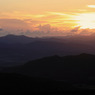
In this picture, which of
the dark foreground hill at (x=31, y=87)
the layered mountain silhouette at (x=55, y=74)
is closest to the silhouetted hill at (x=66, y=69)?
the layered mountain silhouette at (x=55, y=74)

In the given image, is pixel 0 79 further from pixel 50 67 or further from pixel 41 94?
pixel 50 67

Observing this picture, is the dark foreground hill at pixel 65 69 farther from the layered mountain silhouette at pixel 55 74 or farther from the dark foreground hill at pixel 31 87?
the dark foreground hill at pixel 31 87

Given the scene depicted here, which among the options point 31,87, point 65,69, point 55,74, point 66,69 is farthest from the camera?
point 65,69

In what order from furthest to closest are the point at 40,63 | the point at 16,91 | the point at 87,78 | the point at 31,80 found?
the point at 40,63
the point at 87,78
the point at 31,80
the point at 16,91

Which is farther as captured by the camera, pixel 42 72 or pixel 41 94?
pixel 42 72

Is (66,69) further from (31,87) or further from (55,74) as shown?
(31,87)

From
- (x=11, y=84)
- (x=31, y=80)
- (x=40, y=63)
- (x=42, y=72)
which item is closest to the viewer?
(x=11, y=84)

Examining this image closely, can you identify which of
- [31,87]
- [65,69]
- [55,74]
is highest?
[65,69]

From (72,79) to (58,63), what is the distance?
23.9m

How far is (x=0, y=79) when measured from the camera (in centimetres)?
6228

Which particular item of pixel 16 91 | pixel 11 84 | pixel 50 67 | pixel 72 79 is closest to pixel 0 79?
pixel 11 84

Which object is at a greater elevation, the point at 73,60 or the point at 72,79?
the point at 73,60

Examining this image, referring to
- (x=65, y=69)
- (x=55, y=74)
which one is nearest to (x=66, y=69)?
(x=65, y=69)

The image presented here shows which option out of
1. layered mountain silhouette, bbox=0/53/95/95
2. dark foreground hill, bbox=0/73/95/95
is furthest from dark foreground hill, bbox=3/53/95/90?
dark foreground hill, bbox=0/73/95/95
